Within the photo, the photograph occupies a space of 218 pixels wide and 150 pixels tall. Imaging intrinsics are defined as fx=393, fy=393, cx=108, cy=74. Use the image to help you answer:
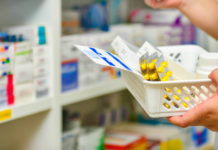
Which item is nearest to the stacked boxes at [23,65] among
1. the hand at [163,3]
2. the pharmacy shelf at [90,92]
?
the pharmacy shelf at [90,92]

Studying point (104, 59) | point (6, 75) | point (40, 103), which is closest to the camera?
point (104, 59)

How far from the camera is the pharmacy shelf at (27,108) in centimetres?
122

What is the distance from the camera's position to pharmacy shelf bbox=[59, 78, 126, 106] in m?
1.46

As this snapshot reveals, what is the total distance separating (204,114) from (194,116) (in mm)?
23

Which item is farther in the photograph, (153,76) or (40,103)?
(40,103)

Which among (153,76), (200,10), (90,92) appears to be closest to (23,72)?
(90,92)

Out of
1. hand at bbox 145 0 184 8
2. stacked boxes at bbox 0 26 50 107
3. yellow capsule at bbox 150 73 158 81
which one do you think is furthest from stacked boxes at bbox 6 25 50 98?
yellow capsule at bbox 150 73 158 81

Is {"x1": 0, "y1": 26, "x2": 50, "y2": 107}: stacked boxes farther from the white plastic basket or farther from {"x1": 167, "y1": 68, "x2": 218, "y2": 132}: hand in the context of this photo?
{"x1": 167, "y1": 68, "x2": 218, "y2": 132}: hand

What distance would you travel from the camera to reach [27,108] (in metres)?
1.28

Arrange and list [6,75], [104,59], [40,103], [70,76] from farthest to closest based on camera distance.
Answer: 1. [70,76]
2. [40,103]
3. [6,75]
4. [104,59]

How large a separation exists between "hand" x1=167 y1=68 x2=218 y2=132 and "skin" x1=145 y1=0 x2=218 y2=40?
1.25ft

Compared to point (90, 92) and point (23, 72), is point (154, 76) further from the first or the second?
point (90, 92)

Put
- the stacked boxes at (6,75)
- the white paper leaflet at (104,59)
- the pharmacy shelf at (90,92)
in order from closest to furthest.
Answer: the white paper leaflet at (104,59), the stacked boxes at (6,75), the pharmacy shelf at (90,92)

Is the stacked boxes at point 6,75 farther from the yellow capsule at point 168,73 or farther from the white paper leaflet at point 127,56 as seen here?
the yellow capsule at point 168,73
